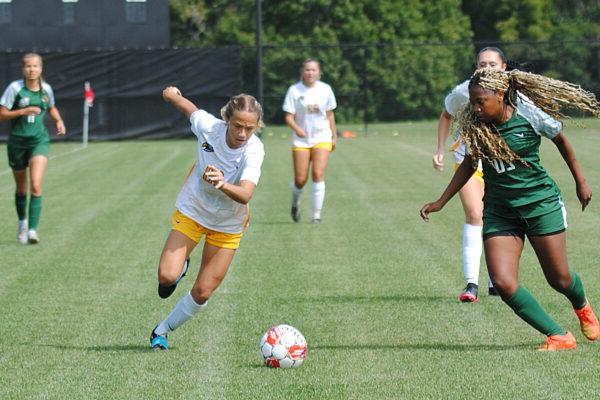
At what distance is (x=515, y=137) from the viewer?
685 cm

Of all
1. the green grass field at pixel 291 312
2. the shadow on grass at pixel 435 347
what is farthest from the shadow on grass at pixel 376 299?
the shadow on grass at pixel 435 347

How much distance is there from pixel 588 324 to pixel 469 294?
1.58m

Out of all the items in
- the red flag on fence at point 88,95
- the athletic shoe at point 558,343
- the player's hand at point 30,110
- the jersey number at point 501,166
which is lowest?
the red flag on fence at point 88,95

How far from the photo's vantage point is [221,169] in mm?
7082

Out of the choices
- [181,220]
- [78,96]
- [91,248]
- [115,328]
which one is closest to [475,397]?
[181,220]

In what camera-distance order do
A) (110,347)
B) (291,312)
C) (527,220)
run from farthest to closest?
1. (291,312)
2. (110,347)
3. (527,220)

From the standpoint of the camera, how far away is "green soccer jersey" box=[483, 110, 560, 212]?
6859 millimetres

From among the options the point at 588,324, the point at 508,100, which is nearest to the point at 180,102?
the point at 508,100

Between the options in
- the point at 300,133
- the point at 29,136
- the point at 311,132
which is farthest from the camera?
the point at 311,132

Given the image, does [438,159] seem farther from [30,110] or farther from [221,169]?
[30,110]

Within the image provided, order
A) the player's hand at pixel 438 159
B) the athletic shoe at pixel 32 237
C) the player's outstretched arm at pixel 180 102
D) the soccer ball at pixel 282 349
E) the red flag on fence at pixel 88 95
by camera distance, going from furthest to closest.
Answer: the red flag on fence at pixel 88 95, the athletic shoe at pixel 32 237, the player's hand at pixel 438 159, the player's outstretched arm at pixel 180 102, the soccer ball at pixel 282 349

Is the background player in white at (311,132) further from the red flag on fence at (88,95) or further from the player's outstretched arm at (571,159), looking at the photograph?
Answer: the red flag on fence at (88,95)

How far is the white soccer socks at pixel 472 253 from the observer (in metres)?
8.89

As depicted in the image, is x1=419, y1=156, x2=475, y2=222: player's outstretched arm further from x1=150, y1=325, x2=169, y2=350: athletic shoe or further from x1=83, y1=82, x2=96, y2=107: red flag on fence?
x1=83, y1=82, x2=96, y2=107: red flag on fence
